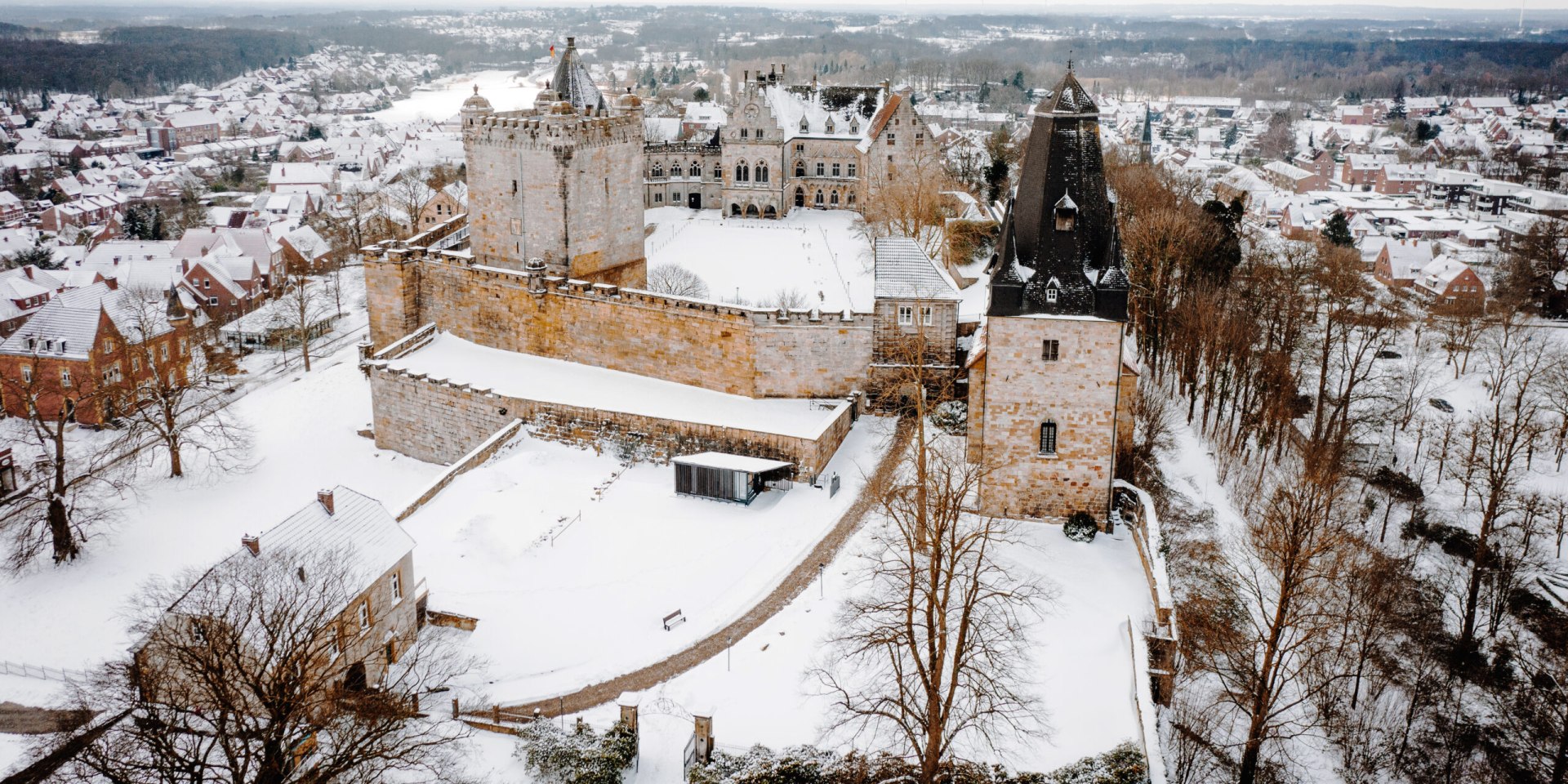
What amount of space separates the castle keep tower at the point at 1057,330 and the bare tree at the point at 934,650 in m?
2.53

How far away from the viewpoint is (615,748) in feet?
68.5

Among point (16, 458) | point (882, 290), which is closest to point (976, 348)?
point (882, 290)

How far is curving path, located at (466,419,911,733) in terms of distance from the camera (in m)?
23.4

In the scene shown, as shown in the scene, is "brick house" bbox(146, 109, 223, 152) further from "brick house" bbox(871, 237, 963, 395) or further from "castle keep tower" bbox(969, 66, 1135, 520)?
"castle keep tower" bbox(969, 66, 1135, 520)

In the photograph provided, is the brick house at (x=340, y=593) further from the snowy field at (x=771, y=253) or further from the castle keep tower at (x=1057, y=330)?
the snowy field at (x=771, y=253)

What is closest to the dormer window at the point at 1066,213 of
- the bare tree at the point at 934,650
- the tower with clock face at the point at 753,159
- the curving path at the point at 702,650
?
the bare tree at the point at 934,650

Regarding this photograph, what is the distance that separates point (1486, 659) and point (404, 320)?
3849cm

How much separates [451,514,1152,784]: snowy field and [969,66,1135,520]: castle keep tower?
2.16m

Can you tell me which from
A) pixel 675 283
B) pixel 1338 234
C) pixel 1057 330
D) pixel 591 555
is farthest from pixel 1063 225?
pixel 1338 234

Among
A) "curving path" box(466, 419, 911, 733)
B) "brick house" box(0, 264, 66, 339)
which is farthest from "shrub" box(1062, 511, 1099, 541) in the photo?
"brick house" box(0, 264, 66, 339)

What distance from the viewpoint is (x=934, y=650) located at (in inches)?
813

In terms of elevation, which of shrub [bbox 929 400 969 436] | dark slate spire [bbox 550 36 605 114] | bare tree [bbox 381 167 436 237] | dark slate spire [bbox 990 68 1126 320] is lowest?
shrub [bbox 929 400 969 436]

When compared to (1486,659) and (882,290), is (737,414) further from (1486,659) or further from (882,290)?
(1486,659)

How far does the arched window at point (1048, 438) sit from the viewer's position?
29266 mm
